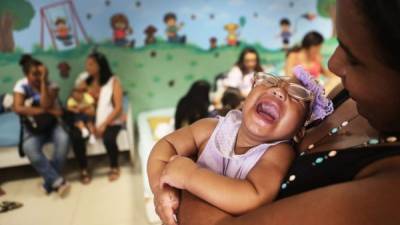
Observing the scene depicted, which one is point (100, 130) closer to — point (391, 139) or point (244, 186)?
point (244, 186)

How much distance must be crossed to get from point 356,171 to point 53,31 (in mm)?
3363

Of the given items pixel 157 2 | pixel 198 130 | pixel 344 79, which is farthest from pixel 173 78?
pixel 344 79

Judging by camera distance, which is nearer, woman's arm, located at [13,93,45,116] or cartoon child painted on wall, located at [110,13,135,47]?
woman's arm, located at [13,93,45,116]

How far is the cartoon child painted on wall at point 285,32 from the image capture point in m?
3.92

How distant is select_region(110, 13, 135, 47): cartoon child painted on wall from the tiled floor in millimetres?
1119

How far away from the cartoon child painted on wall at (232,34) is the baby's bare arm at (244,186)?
3083 mm

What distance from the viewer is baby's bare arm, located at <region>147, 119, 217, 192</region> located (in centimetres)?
99

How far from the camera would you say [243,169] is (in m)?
0.92

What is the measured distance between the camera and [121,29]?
359 centimetres

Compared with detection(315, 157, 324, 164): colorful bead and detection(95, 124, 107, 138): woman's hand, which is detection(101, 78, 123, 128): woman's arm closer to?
detection(95, 124, 107, 138): woman's hand

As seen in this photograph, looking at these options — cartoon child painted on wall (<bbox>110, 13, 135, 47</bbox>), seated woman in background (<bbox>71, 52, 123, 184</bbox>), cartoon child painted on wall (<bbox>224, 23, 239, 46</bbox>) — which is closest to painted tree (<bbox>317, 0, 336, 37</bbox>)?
cartoon child painted on wall (<bbox>224, 23, 239, 46</bbox>)

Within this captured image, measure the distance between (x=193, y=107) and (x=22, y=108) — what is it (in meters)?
1.33

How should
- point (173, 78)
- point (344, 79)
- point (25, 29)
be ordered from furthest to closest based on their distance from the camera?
1. point (173, 78)
2. point (25, 29)
3. point (344, 79)

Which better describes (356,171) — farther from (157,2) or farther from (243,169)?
(157,2)
